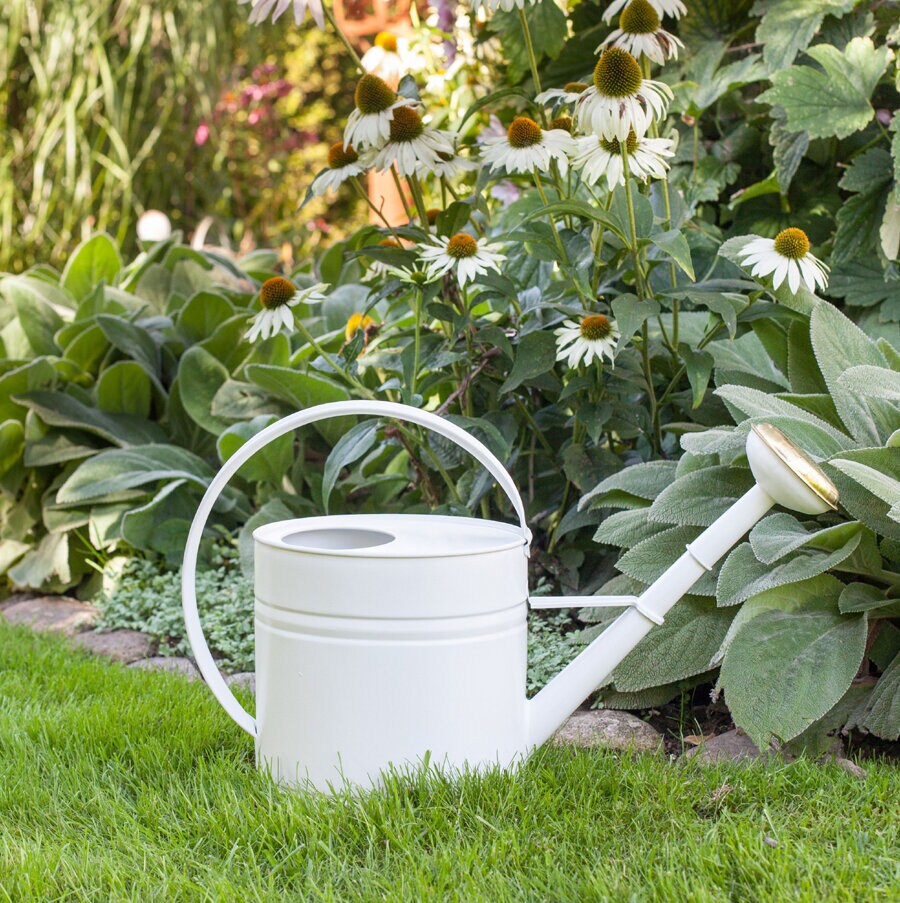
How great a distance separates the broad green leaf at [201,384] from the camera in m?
2.39

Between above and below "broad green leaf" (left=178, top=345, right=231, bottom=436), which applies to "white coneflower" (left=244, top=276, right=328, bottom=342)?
above

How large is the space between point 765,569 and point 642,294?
1.54 ft

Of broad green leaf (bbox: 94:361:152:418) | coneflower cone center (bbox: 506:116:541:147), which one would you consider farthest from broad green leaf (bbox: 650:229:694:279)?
broad green leaf (bbox: 94:361:152:418)

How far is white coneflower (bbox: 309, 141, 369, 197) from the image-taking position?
1.63 m

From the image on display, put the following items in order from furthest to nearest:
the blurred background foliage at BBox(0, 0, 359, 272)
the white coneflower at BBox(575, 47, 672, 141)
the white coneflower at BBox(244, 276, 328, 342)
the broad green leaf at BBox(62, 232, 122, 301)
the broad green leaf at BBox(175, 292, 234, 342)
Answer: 1. the blurred background foliage at BBox(0, 0, 359, 272)
2. the broad green leaf at BBox(62, 232, 122, 301)
3. the broad green leaf at BBox(175, 292, 234, 342)
4. the white coneflower at BBox(244, 276, 328, 342)
5. the white coneflower at BBox(575, 47, 672, 141)

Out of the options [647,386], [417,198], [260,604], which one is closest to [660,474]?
[647,386]

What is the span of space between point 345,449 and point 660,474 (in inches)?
19.8

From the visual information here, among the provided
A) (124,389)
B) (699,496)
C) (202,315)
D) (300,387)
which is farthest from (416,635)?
(202,315)

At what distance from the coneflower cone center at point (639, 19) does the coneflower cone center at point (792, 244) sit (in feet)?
1.18

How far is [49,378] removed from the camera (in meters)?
2.44

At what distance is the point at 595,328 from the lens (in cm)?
157

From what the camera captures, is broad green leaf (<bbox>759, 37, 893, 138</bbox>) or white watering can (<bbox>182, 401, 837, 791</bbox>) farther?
broad green leaf (<bbox>759, 37, 893, 138</bbox>)

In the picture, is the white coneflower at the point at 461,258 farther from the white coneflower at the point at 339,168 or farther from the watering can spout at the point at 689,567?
the watering can spout at the point at 689,567

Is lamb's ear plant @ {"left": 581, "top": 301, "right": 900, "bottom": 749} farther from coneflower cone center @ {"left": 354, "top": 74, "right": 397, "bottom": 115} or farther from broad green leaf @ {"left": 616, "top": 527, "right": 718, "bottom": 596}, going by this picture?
coneflower cone center @ {"left": 354, "top": 74, "right": 397, "bottom": 115}
